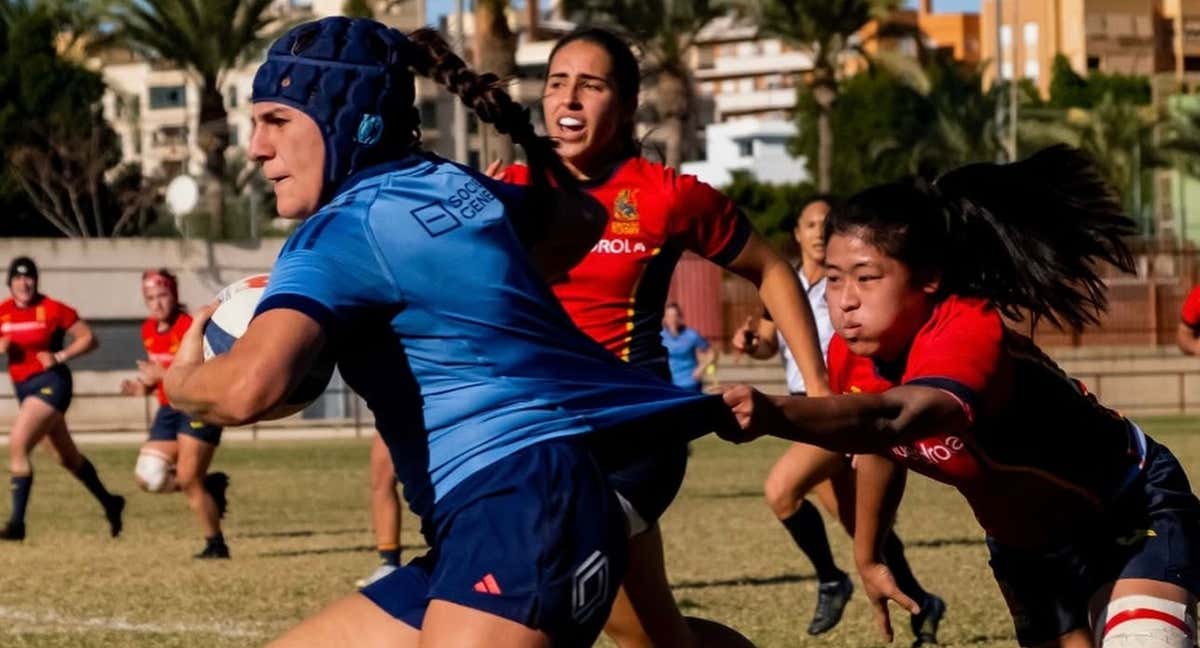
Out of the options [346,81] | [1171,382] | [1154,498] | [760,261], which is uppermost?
[346,81]

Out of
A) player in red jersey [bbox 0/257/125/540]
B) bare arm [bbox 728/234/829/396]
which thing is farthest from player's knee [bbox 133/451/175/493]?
bare arm [bbox 728/234/829/396]

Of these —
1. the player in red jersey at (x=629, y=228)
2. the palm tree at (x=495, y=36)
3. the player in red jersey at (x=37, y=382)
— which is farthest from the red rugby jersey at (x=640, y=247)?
the palm tree at (x=495, y=36)

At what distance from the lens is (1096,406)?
18.1 feet

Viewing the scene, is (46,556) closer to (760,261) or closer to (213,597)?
(213,597)

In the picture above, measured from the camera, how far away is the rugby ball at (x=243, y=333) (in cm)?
394

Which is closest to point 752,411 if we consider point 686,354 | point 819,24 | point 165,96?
point 686,354

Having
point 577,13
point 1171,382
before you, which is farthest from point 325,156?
point 577,13

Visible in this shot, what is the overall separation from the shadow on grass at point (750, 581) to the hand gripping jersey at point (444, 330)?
7926 millimetres

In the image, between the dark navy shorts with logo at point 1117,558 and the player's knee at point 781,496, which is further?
the player's knee at point 781,496

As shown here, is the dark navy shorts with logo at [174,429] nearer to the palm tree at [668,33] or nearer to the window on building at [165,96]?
the palm tree at [668,33]

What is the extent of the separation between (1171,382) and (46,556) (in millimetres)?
25162

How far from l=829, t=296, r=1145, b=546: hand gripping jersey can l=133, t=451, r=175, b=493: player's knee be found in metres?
9.21

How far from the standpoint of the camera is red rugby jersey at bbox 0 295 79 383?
16.4 meters

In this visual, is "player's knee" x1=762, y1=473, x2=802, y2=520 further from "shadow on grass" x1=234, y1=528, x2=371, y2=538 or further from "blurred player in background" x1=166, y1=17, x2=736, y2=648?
"shadow on grass" x1=234, y1=528, x2=371, y2=538
